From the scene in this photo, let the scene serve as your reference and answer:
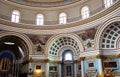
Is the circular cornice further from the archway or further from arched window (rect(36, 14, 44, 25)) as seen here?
the archway

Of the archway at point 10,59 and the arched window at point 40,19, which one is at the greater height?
the arched window at point 40,19

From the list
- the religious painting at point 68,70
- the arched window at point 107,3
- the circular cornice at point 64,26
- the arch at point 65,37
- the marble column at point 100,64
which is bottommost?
the religious painting at point 68,70

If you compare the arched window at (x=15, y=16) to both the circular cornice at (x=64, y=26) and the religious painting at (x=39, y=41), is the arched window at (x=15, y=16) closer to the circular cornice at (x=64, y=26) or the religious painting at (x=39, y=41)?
the circular cornice at (x=64, y=26)

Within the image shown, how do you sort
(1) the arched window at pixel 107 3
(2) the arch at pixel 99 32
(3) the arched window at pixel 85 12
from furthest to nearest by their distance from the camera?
(3) the arched window at pixel 85 12 → (1) the arched window at pixel 107 3 → (2) the arch at pixel 99 32

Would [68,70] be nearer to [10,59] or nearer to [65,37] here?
[65,37]

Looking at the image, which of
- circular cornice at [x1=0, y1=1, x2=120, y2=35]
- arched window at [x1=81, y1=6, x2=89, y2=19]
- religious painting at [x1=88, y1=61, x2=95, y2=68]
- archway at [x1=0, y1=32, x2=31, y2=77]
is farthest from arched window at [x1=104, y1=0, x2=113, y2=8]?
archway at [x1=0, y1=32, x2=31, y2=77]

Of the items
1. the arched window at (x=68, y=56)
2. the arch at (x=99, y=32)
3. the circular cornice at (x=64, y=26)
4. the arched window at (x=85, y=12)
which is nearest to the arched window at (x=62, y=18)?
the circular cornice at (x=64, y=26)

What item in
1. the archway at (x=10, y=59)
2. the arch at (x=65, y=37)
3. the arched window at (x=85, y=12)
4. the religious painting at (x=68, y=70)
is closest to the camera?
the arch at (x=65, y=37)

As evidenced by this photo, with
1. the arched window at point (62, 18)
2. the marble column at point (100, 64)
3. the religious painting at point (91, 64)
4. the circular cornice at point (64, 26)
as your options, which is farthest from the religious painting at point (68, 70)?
the arched window at point (62, 18)

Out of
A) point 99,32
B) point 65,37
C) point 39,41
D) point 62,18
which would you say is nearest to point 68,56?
point 65,37

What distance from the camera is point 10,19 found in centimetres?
2612

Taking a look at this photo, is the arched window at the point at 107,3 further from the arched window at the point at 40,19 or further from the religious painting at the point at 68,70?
the religious painting at the point at 68,70

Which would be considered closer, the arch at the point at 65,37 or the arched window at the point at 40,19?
the arch at the point at 65,37

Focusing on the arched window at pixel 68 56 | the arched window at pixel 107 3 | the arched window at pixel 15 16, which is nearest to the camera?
the arched window at pixel 107 3
